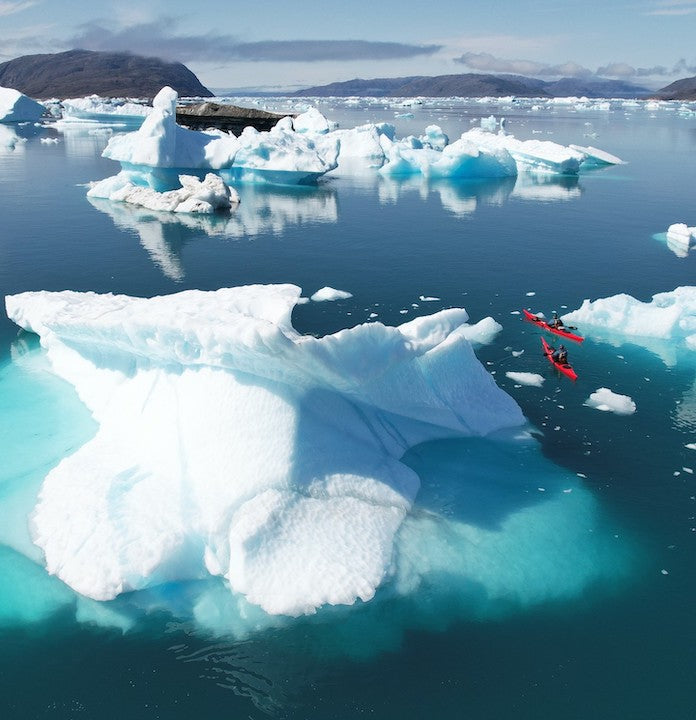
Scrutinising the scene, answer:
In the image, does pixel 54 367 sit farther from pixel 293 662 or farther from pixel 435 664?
pixel 435 664

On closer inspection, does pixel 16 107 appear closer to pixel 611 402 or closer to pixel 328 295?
pixel 328 295

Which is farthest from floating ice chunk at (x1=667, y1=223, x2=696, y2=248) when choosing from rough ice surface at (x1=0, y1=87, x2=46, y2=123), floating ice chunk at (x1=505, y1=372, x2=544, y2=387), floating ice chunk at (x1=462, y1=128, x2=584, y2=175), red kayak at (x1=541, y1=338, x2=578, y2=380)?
rough ice surface at (x1=0, y1=87, x2=46, y2=123)

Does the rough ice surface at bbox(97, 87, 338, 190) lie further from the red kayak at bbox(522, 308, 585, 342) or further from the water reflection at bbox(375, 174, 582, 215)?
the red kayak at bbox(522, 308, 585, 342)

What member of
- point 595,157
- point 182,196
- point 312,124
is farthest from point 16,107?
point 595,157

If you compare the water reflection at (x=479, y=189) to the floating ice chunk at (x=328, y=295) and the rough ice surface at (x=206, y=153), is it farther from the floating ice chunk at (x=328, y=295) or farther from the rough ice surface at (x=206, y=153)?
the floating ice chunk at (x=328, y=295)

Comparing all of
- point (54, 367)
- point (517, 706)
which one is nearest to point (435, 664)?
point (517, 706)
